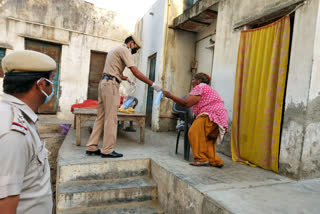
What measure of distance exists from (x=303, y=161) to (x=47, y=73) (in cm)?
303

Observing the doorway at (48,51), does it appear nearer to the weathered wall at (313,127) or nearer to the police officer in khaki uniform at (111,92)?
the police officer in khaki uniform at (111,92)

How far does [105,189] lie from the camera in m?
2.88

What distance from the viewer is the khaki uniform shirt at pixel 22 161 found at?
33.3 inches

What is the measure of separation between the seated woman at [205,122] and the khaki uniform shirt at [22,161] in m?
2.25

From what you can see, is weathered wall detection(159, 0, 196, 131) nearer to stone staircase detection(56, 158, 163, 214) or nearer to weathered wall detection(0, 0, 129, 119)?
weathered wall detection(0, 0, 129, 119)

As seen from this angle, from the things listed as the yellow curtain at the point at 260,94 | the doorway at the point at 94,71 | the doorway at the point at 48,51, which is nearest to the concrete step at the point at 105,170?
the yellow curtain at the point at 260,94

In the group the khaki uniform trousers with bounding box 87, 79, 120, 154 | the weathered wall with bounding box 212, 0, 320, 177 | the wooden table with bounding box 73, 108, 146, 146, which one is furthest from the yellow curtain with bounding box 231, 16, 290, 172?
the khaki uniform trousers with bounding box 87, 79, 120, 154

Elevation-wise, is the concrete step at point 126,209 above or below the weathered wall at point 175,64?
below

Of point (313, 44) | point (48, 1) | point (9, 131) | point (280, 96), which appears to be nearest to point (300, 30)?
point (313, 44)

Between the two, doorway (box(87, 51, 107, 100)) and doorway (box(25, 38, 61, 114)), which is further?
doorway (box(87, 51, 107, 100))

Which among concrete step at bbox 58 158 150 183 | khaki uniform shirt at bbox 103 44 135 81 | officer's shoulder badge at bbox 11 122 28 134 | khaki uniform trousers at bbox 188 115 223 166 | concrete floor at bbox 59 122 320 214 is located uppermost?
khaki uniform shirt at bbox 103 44 135 81

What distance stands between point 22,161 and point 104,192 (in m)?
2.16

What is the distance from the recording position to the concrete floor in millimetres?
2033

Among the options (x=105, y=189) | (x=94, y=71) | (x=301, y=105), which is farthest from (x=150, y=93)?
(x=301, y=105)
